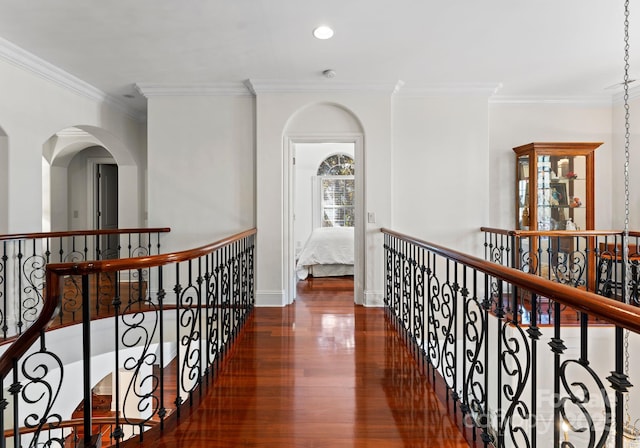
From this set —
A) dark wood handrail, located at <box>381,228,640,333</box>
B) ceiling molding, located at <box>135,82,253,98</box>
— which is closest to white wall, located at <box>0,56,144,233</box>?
ceiling molding, located at <box>135,82,253,98</box>

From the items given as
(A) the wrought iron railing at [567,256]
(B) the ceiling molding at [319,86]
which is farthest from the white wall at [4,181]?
(A) the wrought iron railing at [567,256]

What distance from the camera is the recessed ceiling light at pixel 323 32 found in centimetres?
308

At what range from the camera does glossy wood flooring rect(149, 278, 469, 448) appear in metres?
1.88

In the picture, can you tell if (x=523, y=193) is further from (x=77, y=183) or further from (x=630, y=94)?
(x=77, y=183)

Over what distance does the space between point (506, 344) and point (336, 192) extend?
7.82 metres

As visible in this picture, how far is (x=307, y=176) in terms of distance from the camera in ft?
29.6

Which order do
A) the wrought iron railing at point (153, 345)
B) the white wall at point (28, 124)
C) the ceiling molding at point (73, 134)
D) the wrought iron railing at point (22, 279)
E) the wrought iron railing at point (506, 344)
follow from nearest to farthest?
1. the wrought iron railing at point (506, 344)
2. the wrought iron railing at point (153, 345)
3. the wrought iron railing at point (22, 279)
4. the white wall at point (28, 124)
5. the ceiling molding at point (73, 134)

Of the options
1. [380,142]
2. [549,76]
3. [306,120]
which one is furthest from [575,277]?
[306,120]

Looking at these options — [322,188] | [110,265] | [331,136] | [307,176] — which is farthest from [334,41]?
[322,188]

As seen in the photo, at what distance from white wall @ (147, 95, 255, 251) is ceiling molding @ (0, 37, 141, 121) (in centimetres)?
82

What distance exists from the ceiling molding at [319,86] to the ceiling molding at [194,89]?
155 millimetres

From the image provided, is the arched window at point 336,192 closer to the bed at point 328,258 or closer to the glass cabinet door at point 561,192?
the bed at point 328,258

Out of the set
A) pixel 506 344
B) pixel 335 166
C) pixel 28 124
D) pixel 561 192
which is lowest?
pixel 506 344

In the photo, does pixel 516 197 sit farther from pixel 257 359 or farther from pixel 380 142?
pixel 257 359
